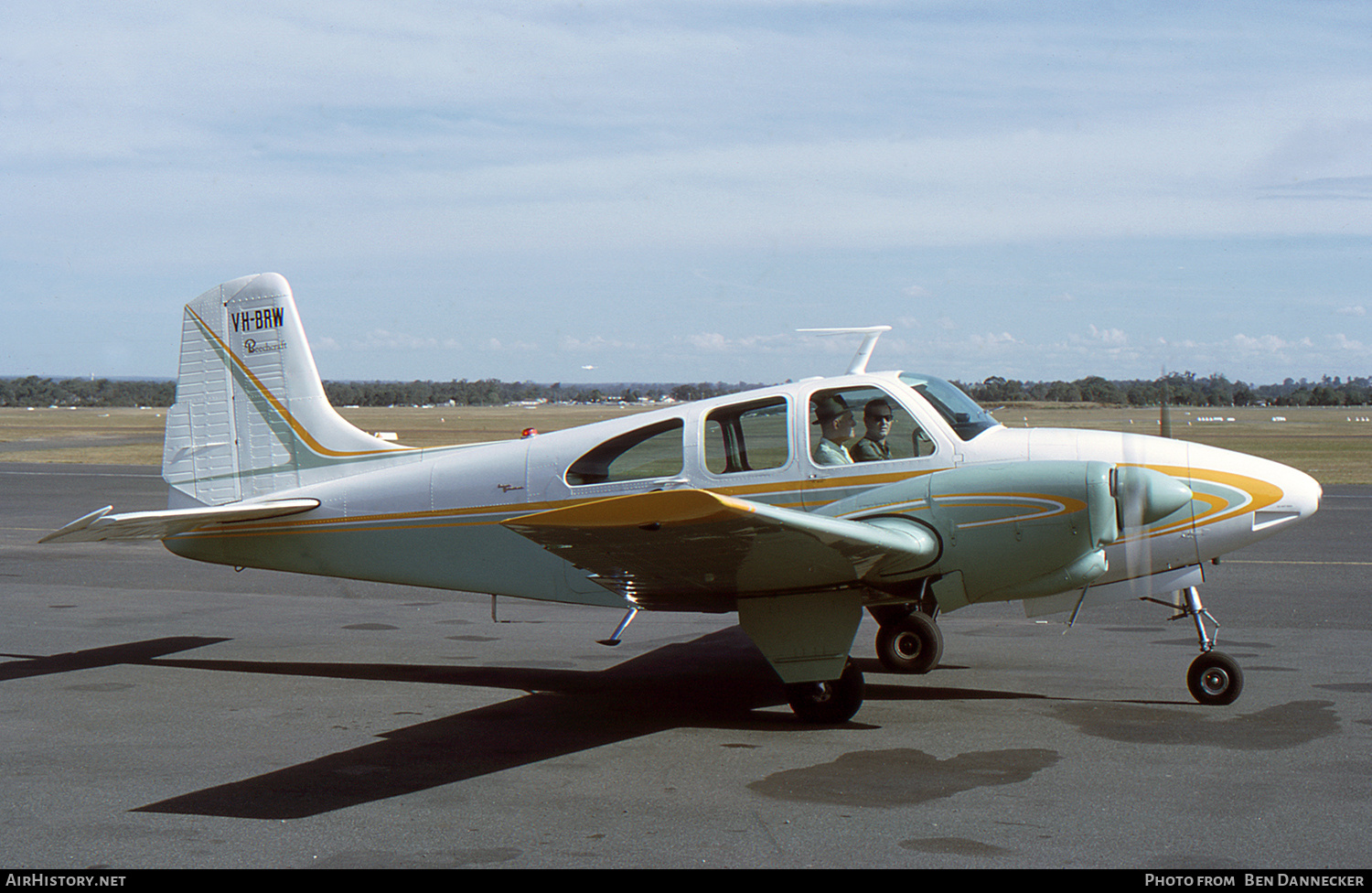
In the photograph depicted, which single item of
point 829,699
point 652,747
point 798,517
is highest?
point 798,517

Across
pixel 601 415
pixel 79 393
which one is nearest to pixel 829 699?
pixel 601 415

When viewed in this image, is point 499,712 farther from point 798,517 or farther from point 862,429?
point 862,429

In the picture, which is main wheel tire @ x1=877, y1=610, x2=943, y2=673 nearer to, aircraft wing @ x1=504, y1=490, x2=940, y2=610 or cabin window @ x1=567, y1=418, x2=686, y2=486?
aircraft wing @ x1=504, y1=490, x2=940, y2=610

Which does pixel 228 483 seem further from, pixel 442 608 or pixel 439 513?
pixel 442 608

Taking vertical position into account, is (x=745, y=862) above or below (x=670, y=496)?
below

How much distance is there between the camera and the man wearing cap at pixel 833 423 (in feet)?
25.3

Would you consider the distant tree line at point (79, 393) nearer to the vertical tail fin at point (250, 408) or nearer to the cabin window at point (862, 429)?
the vertical tail fin at point (250, 408)

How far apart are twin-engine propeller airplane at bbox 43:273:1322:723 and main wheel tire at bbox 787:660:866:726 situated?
0.02 meters

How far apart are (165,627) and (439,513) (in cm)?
452

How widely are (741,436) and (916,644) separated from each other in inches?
95.7

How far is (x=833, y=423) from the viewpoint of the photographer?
25.4ft

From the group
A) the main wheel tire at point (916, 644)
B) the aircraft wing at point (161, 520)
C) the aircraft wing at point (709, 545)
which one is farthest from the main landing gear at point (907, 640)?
the aircraft wing at point (161, 520)

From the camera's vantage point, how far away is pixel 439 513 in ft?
28.0
